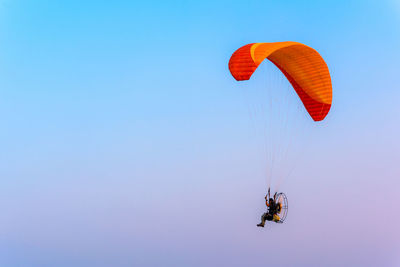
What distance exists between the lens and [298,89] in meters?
27.3

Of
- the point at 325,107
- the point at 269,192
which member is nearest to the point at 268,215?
the point at 269,192

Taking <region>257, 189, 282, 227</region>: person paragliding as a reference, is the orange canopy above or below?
above

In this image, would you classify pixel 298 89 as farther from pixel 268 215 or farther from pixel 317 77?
pixel 268 215

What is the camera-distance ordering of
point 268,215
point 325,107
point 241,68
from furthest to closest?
point 325,107 → point 268,215 → point 241,68

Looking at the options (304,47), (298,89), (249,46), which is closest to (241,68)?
(249,46)

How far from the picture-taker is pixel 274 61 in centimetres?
2695

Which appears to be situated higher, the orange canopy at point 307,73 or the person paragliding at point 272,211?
the orange canopy at point 307,73

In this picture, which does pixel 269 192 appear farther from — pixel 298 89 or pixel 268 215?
pixel 298 89

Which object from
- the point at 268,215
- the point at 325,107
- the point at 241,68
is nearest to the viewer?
the point at 241,68

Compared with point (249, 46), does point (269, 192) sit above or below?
below

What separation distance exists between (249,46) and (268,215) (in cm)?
583

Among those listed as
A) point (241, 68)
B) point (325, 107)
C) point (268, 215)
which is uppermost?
point (325, 107)

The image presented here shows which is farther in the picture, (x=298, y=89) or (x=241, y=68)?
(x=298, y=89)

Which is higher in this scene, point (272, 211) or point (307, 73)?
point (307, 73)
